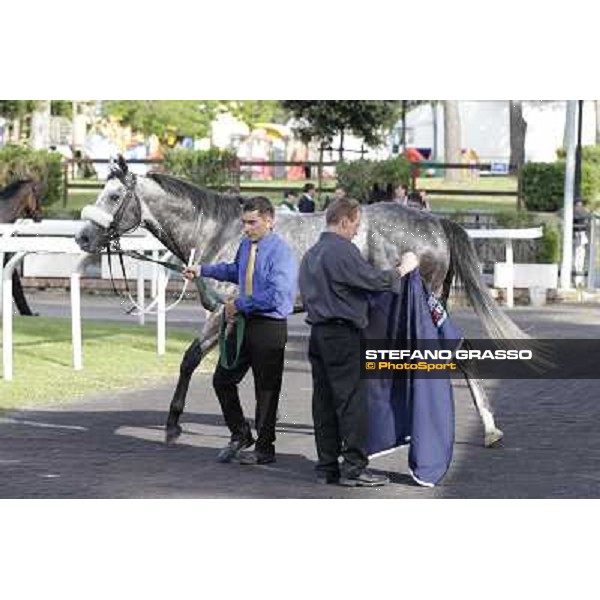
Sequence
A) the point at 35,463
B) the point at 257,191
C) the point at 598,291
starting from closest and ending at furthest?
the point at 35,463
the point at 598,291
the point at 257,191

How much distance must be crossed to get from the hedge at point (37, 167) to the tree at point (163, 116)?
1712 cm

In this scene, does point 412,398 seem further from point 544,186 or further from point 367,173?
point 544,186

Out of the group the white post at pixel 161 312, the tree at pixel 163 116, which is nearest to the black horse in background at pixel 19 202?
the white post at pixel 161 312

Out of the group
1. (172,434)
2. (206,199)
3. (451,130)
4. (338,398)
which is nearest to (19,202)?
(206,199)

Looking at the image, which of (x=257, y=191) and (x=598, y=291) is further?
(x=257, y=191)

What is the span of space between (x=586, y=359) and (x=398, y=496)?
874cm

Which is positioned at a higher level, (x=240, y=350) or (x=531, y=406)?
(x=240, y=350)

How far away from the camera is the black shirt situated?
10078mm

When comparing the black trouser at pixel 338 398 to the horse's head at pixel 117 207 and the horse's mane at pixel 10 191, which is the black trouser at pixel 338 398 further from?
the horse's mane at pixel 10 191

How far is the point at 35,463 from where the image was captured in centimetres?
1114

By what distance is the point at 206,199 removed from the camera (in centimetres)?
1278

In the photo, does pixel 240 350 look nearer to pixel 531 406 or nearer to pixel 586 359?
pixel 531 406

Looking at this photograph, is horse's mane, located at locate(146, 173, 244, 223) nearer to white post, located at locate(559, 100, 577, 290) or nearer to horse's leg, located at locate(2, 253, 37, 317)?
horse's leg, located at locate(2, 253, 37, 317)

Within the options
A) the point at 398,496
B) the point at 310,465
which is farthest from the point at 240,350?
the point at 398,496
